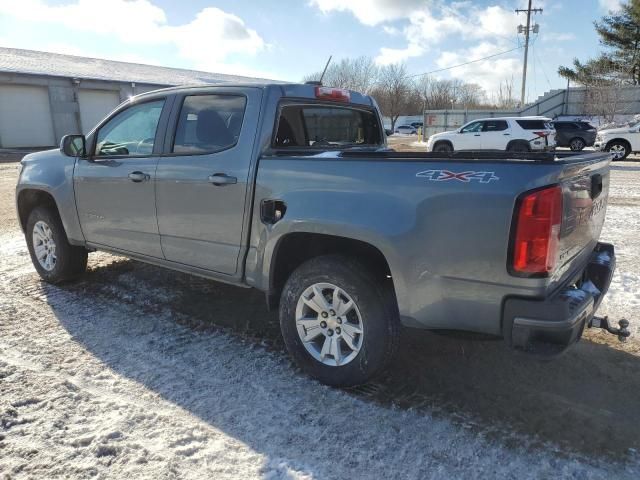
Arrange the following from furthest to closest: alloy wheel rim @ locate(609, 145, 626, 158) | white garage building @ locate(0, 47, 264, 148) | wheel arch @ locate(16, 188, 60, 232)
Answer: white garage building @ locate(0, 47, 264, 148) < alloy wheel rim @ locate(609, 145, 626, 158) < wheel arch @ locate(16, 188, 60, 232)

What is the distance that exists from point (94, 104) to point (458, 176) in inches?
1272

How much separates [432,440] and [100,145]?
3.75 meters

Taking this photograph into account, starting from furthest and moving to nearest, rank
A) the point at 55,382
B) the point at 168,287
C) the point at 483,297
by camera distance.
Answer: the point at 168,287
the point at 55,382
the point at 483,297

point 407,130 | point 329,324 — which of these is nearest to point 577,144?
point 329,324

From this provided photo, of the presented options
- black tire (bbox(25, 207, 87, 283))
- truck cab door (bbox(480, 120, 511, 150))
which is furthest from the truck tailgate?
truck cab door (bbox(480, 120, 511, 150))

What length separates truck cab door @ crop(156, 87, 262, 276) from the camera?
346 cm

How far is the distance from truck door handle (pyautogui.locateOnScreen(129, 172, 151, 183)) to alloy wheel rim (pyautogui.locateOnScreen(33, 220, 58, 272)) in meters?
1.60

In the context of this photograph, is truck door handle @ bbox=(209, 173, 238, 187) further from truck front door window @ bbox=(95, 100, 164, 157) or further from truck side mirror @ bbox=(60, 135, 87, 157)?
truck side mirror @ bbox=(60, 135, 87, 157)

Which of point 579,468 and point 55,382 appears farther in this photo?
point 55,382

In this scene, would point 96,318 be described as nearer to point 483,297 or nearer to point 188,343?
point 188,343

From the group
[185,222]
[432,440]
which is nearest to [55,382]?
[185,222]

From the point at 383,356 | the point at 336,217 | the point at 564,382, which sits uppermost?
the point at 336,217

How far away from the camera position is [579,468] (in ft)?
7.93

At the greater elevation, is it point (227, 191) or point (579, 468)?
point (227, 191)
